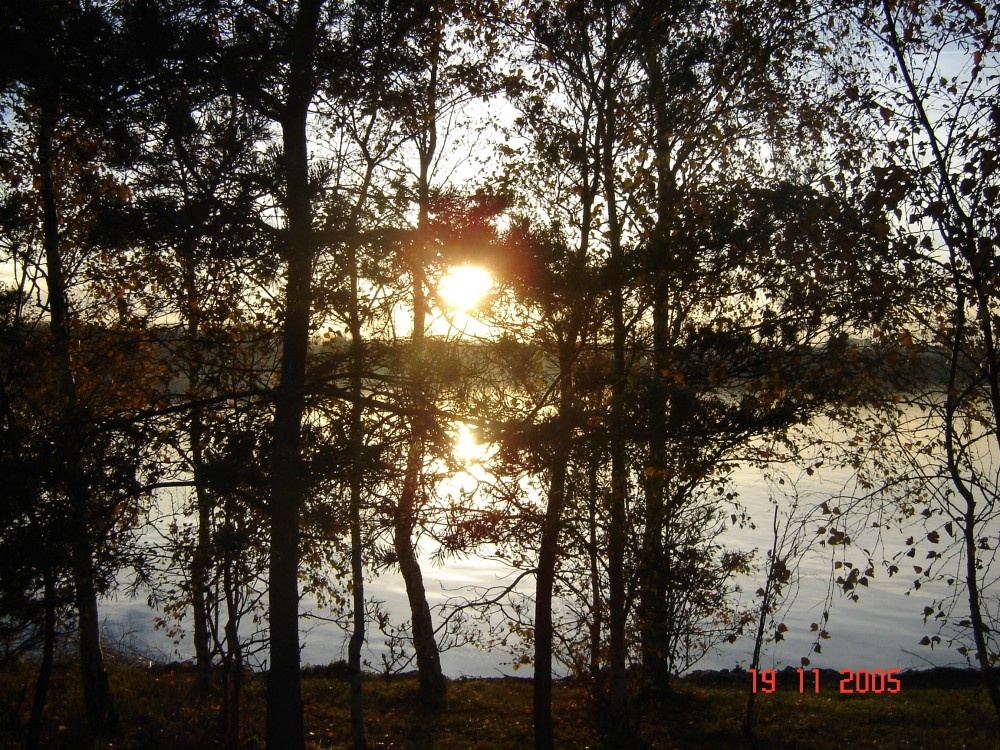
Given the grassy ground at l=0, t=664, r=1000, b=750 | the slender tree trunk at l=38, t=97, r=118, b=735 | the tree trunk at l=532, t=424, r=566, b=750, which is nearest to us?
the slender tree trunk at l=38, t=97, r=118, b=735

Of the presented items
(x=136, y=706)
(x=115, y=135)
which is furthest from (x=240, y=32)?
(x=136, y=706)

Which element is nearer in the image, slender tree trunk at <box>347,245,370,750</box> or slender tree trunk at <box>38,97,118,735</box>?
slender tree trunk at <box>38,97,118,735</box>

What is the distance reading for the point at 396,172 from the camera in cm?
789

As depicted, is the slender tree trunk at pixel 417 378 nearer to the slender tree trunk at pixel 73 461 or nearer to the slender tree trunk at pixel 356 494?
the slender tree trunk at pixel 356 494

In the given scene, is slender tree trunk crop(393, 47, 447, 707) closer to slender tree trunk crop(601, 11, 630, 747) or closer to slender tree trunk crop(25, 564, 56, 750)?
slender tree trunk crop(601, 11, 630, 747)

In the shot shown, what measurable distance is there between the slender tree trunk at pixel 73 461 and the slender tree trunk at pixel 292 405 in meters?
1.31

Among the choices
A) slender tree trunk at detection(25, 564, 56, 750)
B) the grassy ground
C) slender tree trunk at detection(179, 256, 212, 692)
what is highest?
slender tree trunk at detection(179, 256, 212, 692)

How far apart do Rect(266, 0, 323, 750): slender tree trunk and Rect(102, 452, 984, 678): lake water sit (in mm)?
4637

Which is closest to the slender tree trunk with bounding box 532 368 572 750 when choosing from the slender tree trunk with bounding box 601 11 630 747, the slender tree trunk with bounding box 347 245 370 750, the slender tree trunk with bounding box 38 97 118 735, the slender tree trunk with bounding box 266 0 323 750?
the slender tree trunk with bounding box 601 11 630 747

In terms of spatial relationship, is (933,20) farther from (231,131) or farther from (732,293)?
(231,131)

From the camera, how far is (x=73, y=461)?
5848 mm

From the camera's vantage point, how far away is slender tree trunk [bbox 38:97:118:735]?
19.2 ft

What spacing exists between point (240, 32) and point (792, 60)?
5.15 meters

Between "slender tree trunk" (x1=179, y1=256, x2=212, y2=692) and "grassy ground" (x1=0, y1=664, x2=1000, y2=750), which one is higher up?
"slender tree trunk" (x1=179, y1=256, x2=212, y2=692)
